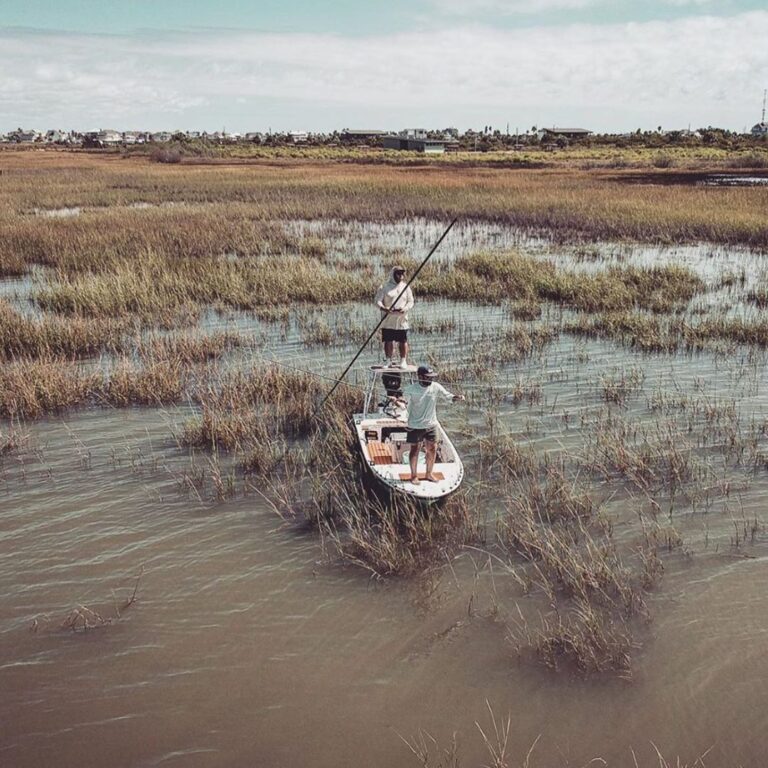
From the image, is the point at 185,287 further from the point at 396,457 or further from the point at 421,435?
the point at 421,435

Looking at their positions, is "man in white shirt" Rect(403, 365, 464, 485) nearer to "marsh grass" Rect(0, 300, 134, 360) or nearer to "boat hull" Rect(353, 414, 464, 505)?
"boat hull" Rect(353, 414, 464, 505)

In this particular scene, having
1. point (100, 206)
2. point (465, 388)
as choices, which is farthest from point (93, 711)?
point (100, 206)

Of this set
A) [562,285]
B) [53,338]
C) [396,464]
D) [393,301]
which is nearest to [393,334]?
[393,301]

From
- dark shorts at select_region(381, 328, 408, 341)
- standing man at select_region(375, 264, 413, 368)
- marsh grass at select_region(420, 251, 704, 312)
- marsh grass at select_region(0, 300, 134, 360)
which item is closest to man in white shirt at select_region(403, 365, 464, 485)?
standing man at select_region(375, 264, 413, 368)

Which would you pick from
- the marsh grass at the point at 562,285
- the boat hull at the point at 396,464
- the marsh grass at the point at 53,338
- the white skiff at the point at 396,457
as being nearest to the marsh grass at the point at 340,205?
the marsh grass at the point at 562,285

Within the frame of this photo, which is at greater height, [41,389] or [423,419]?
[423,419]
